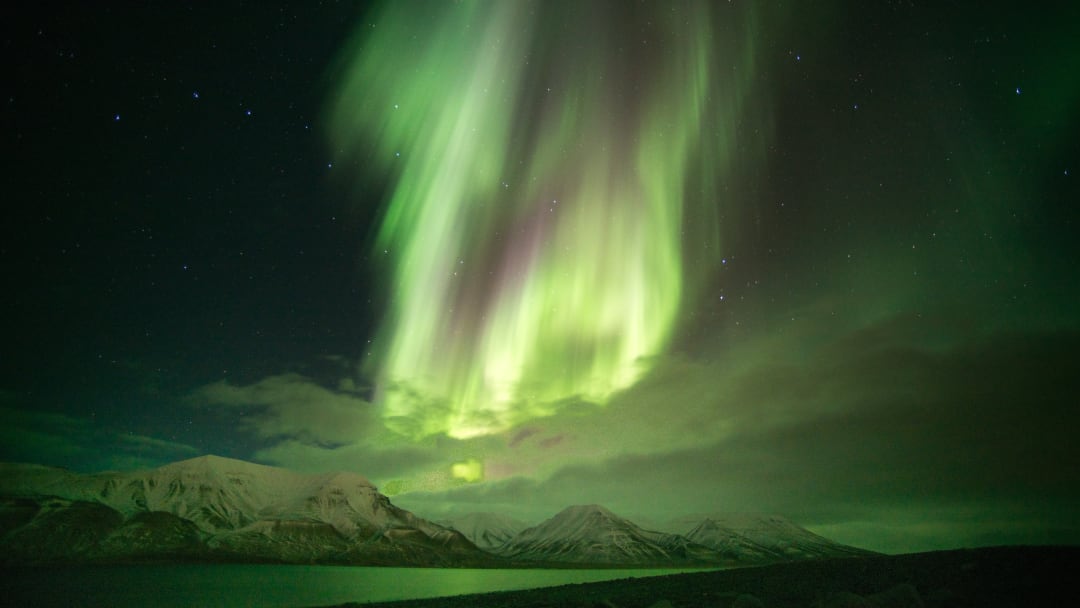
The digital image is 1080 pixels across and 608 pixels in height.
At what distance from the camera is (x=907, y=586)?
4534 centimetres

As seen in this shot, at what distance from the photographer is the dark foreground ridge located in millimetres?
43406

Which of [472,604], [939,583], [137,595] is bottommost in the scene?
[137,595]

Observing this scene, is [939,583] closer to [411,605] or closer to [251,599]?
[411,605]

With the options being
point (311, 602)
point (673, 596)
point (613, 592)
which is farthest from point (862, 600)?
point (311, 602)

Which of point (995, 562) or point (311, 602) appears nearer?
point (995, 562)

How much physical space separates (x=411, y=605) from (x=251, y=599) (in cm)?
5386

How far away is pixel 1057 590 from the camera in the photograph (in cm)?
4441

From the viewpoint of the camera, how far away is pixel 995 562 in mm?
59156

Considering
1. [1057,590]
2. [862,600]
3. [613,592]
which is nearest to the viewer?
[862,600]

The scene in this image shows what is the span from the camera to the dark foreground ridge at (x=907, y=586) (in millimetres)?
43406

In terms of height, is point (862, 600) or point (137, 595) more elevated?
point (862, 600)

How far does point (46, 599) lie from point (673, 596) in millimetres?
111707

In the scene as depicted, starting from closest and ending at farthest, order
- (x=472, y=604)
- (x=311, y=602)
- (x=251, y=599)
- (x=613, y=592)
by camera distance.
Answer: (x=472, y=604)
(x=613, y=592)
(x=311, y=602)
(x=251, y=599)

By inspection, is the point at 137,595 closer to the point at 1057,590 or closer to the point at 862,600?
the point at 862,600
